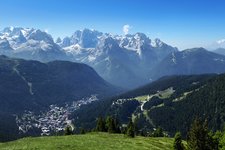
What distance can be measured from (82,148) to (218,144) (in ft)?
118

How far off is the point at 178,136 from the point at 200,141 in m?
15.6

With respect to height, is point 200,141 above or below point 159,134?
above

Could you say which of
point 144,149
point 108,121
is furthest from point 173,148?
point 108,121

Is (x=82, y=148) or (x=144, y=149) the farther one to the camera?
(x=144, y=149)

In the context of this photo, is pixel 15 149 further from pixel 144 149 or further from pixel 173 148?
pixel 173 148

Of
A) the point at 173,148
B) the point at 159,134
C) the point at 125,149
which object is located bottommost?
the point at 159,134

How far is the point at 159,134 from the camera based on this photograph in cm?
17938

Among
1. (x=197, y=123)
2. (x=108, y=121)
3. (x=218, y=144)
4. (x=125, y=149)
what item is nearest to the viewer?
(x=125, y=149)

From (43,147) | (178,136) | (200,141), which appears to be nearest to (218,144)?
(178,136)

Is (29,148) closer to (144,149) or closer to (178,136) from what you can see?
(144,149)

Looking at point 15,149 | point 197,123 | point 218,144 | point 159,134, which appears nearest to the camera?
point 15,149

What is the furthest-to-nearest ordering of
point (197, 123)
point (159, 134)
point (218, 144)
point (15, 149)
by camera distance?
point (159, 134)
point (218, 144)
point (197, 123)
point (15, 149)

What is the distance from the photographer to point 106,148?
5641cm

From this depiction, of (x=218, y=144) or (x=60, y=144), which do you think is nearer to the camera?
(x=60, y=144)
